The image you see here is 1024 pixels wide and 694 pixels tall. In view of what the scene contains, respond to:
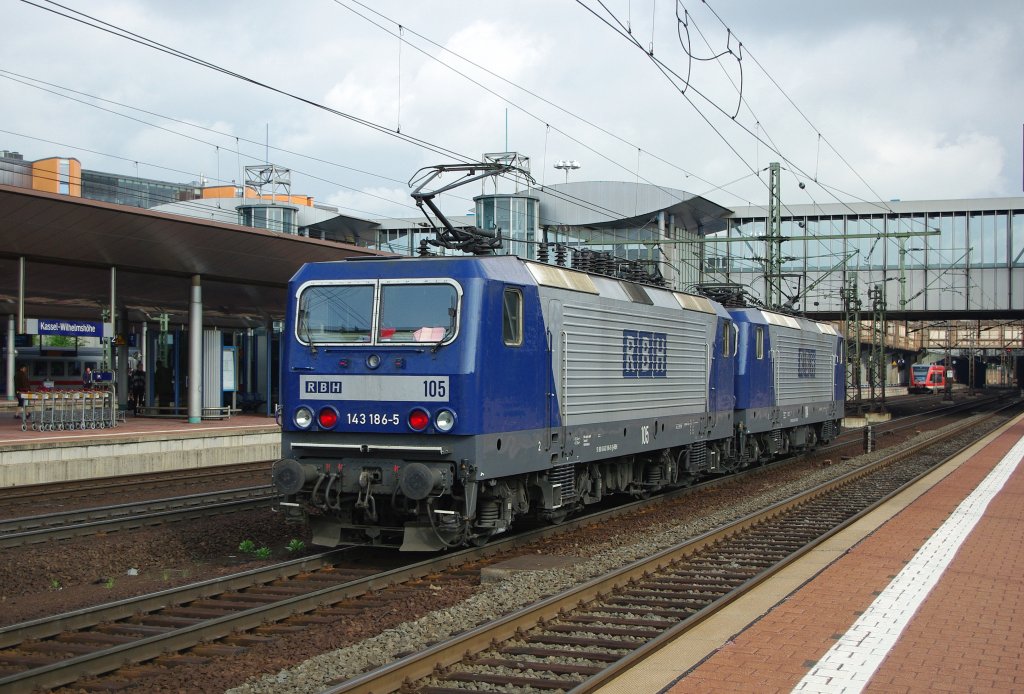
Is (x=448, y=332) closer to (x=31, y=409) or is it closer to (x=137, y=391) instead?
(x=31, y=409)

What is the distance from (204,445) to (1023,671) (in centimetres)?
2119

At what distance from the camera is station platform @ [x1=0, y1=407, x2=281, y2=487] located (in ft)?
66.6

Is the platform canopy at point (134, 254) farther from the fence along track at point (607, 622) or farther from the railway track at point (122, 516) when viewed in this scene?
the fence along track at point (607, 622)

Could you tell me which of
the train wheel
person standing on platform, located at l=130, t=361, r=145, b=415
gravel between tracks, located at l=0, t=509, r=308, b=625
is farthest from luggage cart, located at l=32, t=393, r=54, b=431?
the train wheel

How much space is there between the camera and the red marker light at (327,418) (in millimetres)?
11391

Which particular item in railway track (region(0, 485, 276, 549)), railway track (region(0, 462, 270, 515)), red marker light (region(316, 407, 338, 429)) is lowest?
railway track (region(0, 462, 270, 515))

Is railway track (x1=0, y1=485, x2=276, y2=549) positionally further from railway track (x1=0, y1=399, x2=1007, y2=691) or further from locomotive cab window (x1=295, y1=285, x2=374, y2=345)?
railway track (x1=0, y1=399, x2=1007, y2=691)

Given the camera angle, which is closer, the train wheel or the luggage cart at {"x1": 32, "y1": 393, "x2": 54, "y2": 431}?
the train wheel

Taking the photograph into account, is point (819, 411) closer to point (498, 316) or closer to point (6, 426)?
point (498, 316)

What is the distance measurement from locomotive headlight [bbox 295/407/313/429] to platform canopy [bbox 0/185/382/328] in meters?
10.8

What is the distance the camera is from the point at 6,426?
27141 millimetres

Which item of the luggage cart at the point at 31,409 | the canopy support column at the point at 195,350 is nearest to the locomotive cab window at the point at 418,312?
the luggage cart at the point at 31,409

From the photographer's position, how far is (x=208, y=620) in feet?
27.4

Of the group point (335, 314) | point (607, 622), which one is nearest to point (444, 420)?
point (335, 314)
